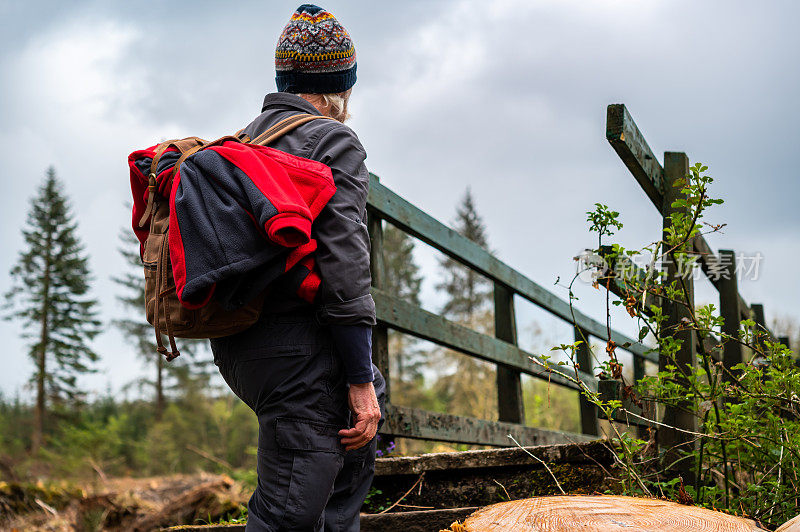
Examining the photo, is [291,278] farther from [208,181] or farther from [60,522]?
[60,522]

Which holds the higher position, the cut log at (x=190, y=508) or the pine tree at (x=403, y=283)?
the pine tree at (x=403, y=283)

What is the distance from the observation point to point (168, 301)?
1.73 m

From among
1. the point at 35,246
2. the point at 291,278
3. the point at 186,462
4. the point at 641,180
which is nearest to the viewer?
the point at 291,278

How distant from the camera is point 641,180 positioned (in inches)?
110

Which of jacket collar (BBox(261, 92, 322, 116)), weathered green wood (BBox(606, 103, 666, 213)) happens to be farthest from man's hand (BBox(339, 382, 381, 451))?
weathered green wood (BBox(606, 103, 666, 213))

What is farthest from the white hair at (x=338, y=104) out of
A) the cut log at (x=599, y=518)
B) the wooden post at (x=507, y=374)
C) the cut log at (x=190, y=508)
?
the cut log at (x=190, y=508)

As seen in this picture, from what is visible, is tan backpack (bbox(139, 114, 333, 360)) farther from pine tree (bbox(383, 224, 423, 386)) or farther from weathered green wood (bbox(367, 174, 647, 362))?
pine tree (bbox(383, 224, 423, 386))

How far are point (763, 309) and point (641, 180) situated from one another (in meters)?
5.14

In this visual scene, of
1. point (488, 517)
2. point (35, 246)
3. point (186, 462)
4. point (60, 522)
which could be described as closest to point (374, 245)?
point (488, 517)

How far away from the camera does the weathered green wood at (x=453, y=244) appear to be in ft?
10.2

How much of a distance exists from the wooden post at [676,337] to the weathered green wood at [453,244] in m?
0.21

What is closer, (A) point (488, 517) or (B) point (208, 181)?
(A) point (488, 517)

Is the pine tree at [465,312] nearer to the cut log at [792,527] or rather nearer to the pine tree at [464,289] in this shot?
the pine tree at [464,289]

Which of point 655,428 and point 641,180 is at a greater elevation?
point 641,180
